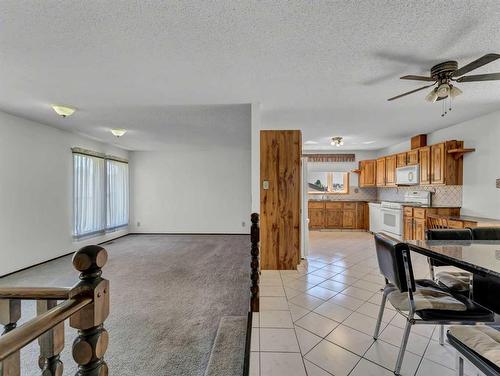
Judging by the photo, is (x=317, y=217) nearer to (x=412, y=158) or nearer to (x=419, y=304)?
(x=412, y=158)

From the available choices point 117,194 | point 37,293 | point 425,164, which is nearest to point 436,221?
point 425,164

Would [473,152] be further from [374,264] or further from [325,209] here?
[325,209]

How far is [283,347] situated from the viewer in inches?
73.1

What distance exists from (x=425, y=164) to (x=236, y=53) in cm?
459

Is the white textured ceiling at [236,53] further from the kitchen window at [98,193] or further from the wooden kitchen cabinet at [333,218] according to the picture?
the wooden kitchen cabinet at [333,218]

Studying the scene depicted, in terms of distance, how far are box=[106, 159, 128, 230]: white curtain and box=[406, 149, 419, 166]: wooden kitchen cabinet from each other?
6.96 meters

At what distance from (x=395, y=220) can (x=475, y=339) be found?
4717 millimetres

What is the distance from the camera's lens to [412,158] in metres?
5.19

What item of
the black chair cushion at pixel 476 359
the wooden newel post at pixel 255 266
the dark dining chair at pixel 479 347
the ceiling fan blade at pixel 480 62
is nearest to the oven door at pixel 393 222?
the ceiling fan blade at pixel 480 62

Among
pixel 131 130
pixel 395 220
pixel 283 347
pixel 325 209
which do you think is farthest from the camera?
pixel 325 209

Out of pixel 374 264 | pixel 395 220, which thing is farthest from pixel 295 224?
pixel 395 220

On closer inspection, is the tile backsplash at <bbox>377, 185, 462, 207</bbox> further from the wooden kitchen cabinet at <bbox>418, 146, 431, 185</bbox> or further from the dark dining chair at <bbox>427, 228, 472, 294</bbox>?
the dark dining chair at <bbox>427, 228, 472, 294</bbox>

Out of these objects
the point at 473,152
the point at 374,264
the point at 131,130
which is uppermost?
the point at 131,130

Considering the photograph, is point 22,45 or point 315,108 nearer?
point 22,45
